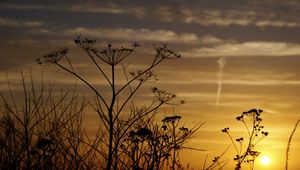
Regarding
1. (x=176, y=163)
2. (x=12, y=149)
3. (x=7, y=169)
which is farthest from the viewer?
(x=176, y=163)

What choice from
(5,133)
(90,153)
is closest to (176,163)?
(90,153)

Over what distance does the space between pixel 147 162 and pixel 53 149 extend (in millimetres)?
2180

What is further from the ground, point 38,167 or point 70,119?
point 70,119

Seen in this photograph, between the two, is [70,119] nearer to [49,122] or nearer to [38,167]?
[49,122]

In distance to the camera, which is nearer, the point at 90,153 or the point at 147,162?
the point at 147,162

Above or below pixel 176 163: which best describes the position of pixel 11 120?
above

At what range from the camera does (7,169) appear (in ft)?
40.2

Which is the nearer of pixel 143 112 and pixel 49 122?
pixel 143 112

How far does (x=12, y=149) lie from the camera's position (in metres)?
13.0

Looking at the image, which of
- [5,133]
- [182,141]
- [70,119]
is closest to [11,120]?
[5,133]

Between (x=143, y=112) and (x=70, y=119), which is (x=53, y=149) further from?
(x=143, y=112)

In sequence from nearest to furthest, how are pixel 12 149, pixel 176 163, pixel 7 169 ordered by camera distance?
pixel 7 169
pixel 12 149
pixel 176 163

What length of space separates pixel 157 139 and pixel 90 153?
1855 mm

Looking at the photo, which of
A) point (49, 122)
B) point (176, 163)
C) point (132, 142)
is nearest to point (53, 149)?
point (49, 122)
